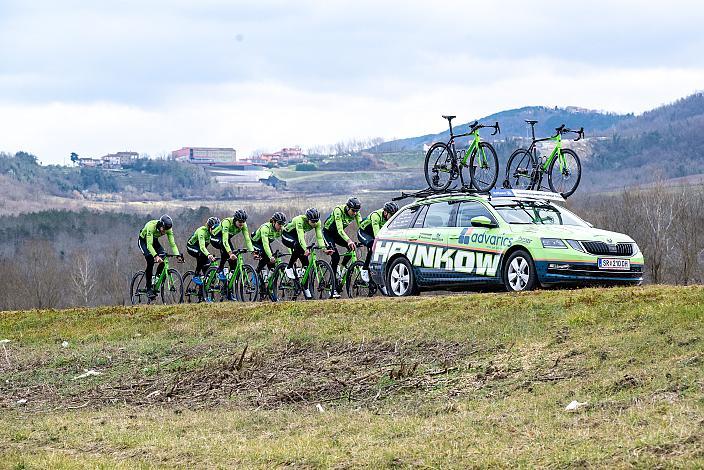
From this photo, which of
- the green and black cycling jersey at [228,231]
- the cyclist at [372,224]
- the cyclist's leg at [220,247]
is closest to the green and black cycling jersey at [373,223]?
the cyclist at [372,224]

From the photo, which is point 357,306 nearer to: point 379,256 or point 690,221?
point 379,256

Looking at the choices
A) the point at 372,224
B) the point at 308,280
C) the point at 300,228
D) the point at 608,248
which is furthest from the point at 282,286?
the point at 608,248

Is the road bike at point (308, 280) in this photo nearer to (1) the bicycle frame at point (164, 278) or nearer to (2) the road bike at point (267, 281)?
(2) the road bike at point (267, 281)

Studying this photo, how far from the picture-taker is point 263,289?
83.0ft

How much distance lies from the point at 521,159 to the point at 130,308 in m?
8.13

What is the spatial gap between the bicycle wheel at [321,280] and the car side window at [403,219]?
272cm

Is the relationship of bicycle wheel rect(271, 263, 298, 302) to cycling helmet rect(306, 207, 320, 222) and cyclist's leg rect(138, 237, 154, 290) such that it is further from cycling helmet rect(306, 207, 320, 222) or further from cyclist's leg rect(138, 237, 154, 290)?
cyclist's leg rect(138, 237, 154, 290)

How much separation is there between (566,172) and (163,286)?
9370 millimetres

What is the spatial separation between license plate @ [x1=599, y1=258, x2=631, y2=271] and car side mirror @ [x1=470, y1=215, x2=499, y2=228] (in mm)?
1833

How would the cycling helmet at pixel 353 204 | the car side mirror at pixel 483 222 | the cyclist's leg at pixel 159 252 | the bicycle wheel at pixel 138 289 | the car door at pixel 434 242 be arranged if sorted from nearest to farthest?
the car side mirror at pixel 483 222, the car door at pixel 434 242, the cycling helmet at pixel 353 204, the cyclist's leg at pixel 159 252, the bicycle wheel at pixel 138 289

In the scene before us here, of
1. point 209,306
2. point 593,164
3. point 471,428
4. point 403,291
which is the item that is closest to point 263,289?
point 209,306

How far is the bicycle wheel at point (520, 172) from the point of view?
2308 cm

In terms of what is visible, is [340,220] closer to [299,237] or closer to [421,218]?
[299,237]

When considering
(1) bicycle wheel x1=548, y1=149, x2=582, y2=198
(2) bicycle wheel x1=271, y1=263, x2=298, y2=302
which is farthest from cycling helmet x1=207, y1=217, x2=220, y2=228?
(1) bicycle wheel x1=548, y1=149, x2=582, y2=198
